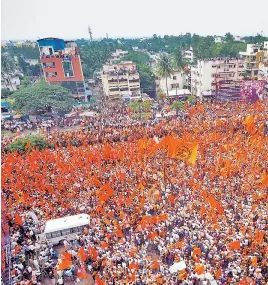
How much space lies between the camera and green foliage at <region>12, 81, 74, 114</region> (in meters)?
39.6

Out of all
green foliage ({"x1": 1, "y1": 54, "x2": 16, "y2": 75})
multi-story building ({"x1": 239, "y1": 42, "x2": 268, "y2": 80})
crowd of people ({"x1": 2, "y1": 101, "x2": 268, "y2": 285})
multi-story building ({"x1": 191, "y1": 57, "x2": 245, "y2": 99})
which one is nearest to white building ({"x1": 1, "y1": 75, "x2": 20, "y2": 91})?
green foliage ({"x1": 1, "y1": 54, "x2": 16, "y2": 75})

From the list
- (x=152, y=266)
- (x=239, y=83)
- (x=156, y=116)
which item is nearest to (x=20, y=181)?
(x=152, y=266)

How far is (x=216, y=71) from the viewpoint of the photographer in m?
43.1

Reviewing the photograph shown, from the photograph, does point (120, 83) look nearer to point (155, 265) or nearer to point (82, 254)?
point (82, 254)

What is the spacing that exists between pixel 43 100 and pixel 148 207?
Answer: 2810cm

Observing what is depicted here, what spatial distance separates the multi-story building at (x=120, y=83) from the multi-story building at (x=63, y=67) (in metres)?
4.56

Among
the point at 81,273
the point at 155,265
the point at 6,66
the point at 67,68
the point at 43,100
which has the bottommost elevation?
the point at 81,273

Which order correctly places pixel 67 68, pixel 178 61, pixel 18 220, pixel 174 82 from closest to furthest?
1. pixel 18 220
2. pixel 67 68
3. pixel 178 61
4. pixel 174 82

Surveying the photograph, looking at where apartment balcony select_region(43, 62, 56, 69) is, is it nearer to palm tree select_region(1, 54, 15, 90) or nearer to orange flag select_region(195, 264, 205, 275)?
palm tree select_region(1, 54, 15, 90)

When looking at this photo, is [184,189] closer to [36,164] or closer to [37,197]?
[37,197]

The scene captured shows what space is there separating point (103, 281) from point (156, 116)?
25.6m

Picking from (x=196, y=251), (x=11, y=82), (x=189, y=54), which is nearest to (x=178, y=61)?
(x=189, y=54)

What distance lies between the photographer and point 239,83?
126ft

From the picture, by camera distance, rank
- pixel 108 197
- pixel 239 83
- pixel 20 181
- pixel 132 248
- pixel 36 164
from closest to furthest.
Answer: pixel 132 248 → pixel 108 197 → pixel 20 181 → pixel 36 164 → pixel 239 83
